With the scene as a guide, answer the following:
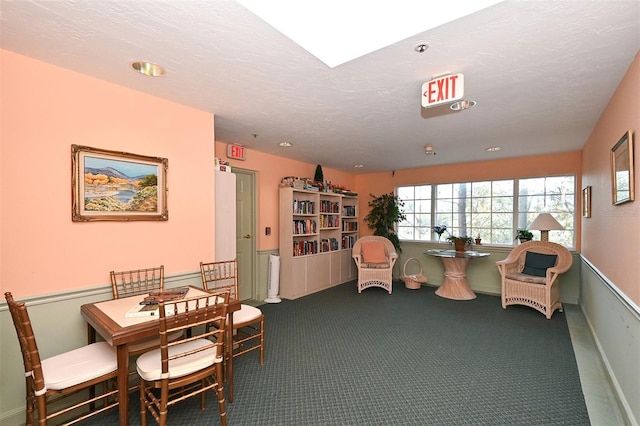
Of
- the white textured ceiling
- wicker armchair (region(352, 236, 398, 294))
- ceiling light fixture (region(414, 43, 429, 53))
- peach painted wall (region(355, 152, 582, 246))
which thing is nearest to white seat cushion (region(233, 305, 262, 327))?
the white textured ceiling

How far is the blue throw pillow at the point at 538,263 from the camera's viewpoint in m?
4.19

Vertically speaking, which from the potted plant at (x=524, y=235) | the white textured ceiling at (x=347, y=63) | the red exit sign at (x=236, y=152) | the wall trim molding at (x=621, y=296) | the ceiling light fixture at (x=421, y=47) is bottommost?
the wall trim molding at (x=621, y=296)

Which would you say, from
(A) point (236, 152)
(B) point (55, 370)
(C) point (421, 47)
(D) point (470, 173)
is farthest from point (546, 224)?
(B) point (55, 370)

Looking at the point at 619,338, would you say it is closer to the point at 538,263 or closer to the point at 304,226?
the point at 538,263

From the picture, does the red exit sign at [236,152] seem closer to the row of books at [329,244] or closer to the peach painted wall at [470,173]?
the row of books at [329,244]

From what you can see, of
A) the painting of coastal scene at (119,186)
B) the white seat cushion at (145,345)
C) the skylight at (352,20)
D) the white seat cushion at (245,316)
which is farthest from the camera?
the white seat cushion at (245,316)

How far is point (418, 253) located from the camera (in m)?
6.03

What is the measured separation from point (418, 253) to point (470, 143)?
8.89ft

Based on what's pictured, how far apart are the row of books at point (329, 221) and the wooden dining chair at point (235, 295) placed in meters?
2.64

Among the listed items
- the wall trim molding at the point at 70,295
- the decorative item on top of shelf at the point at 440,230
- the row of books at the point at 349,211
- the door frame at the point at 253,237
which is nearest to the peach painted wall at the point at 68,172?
the wall trim molding at the point at 70,295

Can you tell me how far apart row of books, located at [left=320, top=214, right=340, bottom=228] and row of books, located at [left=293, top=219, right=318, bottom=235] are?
0.23 m

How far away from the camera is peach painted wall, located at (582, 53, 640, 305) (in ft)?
5.96

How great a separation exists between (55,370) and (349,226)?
531cm

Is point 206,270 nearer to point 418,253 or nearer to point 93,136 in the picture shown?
point 93,136
